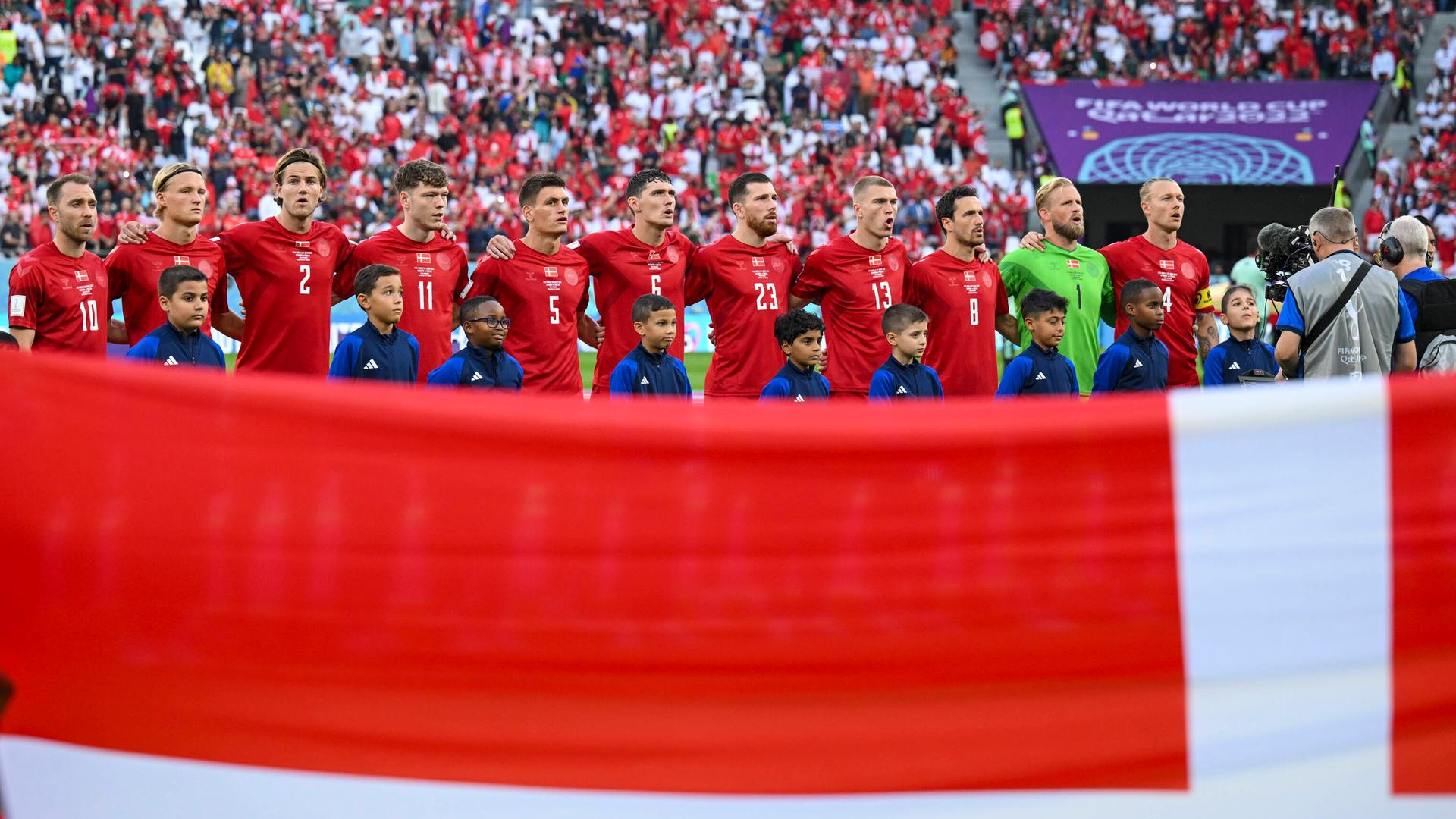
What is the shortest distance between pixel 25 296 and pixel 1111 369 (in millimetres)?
5869

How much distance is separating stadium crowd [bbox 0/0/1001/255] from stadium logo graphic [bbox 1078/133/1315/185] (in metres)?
2.08

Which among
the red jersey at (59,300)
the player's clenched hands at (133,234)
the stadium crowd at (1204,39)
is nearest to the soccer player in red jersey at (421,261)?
the player's clenched hands at (133,234)

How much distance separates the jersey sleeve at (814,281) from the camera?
9086mm

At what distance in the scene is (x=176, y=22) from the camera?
99.9 ft

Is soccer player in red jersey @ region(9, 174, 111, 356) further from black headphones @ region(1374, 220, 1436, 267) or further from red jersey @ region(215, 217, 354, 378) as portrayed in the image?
black headphones @ region(1374, 220, 1436, 267)

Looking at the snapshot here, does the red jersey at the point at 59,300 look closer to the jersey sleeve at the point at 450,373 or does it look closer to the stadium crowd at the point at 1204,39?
the jersey sleeve at the point at 450,373

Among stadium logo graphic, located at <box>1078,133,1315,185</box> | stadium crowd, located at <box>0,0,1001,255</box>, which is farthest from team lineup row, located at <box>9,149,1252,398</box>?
stadium logo graphic, located at <box>1078,133,1315,185</box>

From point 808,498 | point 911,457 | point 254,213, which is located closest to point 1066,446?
point 911,457

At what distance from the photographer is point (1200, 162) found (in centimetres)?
2658

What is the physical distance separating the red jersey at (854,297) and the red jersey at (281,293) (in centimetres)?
279

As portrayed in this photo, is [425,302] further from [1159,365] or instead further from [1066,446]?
[1066,446]

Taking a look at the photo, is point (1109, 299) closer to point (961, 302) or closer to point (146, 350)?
point (961, 302)

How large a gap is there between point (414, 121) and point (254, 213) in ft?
15.4

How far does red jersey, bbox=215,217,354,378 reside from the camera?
27.2 feet
